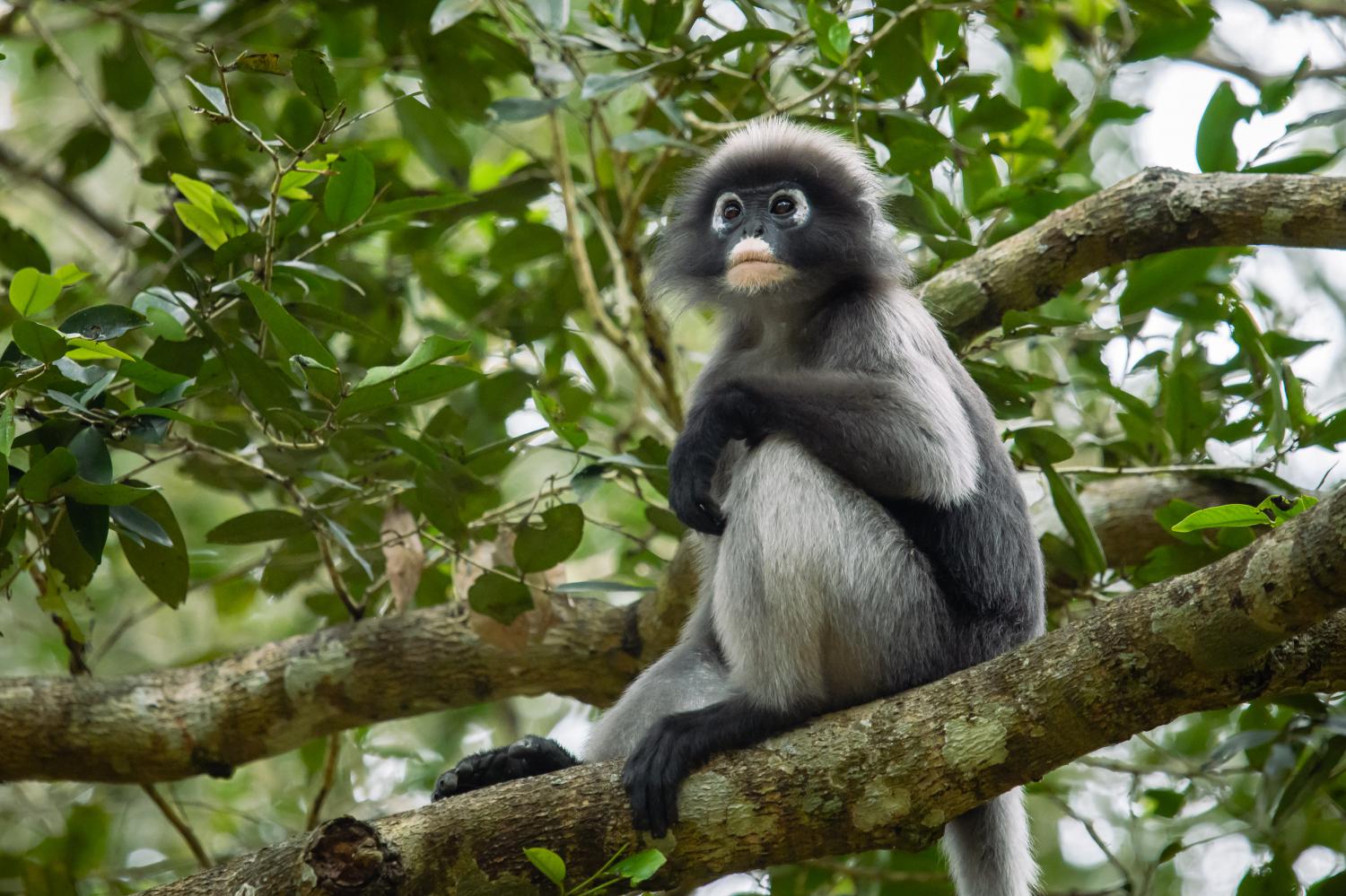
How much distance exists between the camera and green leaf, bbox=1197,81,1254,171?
491 centimetres

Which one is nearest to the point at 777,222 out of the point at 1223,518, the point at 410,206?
the point at 410,206

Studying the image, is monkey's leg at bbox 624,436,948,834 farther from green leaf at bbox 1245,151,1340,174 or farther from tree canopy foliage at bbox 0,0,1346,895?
green leaf at bbox 1245,151,1340,174

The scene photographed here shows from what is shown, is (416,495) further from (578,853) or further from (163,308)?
(578,853)

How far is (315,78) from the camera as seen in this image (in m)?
3.67

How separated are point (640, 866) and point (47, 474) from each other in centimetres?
192

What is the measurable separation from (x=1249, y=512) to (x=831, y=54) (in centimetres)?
227

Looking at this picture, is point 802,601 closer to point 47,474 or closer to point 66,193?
point 47,474

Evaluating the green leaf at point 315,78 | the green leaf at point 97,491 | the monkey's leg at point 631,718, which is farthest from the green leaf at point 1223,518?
the green leaf at point 97,491

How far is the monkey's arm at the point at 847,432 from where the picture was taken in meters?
3.91

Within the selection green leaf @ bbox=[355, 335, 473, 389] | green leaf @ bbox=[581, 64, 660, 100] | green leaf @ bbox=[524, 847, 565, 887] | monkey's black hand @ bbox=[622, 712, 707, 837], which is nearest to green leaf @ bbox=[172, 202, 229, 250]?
green leaf @ bbox=[355, 335, 473, 389]

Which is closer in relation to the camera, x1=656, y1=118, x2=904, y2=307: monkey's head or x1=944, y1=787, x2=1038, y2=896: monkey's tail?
x1=944, y1=787, x2=1038, y2=896: monkey's tail

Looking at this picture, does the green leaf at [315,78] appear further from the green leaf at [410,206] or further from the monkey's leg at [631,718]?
the monkey's leg at [631,718]

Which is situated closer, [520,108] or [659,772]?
[659,772]

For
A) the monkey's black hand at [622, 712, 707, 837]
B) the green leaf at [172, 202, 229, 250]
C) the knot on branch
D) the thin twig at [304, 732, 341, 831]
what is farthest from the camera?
the thin twig at [304, 732, 341, 831]
